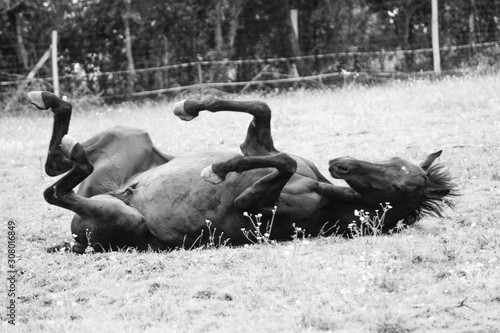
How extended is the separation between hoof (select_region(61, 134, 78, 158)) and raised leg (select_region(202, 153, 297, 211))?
3.39 feet

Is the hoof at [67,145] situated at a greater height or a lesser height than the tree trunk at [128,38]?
lesser

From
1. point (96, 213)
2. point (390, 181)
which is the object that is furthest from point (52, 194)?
point (390, 181)

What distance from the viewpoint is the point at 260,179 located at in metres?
5.58

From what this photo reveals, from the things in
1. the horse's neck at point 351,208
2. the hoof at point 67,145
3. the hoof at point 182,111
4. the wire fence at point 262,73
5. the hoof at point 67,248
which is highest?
the hoof at point 182,111

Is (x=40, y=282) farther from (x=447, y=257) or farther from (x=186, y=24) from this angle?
(x=186, y=24)

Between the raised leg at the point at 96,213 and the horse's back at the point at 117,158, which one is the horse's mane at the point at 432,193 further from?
the horse's back at the point at 117,158

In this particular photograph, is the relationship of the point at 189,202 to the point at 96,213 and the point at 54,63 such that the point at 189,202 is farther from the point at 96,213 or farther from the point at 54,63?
the point at 54,63

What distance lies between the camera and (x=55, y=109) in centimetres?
611

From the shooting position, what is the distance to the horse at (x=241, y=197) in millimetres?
5637

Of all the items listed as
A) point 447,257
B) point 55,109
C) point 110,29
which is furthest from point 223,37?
point 447,257

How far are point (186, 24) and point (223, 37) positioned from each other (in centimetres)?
107

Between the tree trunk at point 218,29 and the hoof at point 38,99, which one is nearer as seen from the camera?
the hoof at point 38,99

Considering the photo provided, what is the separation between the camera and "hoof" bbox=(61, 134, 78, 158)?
584 cm

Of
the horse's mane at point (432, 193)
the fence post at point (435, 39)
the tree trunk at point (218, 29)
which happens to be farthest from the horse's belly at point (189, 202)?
the tree trunk at point (218, 29)
